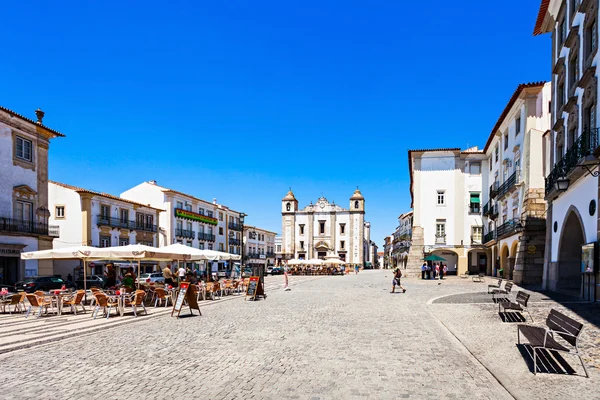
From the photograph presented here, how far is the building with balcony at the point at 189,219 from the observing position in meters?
52.7

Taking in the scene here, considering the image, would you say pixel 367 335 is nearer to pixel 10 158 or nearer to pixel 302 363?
pixel 302 363

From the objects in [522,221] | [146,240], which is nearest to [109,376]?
[522,221]

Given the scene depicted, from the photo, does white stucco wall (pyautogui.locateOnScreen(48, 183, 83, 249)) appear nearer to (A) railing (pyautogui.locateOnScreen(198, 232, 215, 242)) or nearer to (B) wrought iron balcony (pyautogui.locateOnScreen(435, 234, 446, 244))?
(A) railing (pyautogui.locateOnScreen(198, 232, 215, 242))

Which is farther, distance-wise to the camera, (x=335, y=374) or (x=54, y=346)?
(x=54, y=346)

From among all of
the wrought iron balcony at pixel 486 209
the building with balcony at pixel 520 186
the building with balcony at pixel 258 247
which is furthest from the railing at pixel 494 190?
the building with balcony at pixel 258 247

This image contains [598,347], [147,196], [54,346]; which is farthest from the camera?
[147,196]

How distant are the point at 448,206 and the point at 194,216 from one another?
32.5m

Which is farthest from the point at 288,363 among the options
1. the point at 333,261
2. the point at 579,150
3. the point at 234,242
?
the point at 234,242

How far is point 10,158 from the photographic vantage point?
26203 mm

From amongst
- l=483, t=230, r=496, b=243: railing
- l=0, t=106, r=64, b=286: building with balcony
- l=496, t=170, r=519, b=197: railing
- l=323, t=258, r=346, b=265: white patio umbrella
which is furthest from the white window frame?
l=323, t=258, r=346, b=265: white patio umbrella

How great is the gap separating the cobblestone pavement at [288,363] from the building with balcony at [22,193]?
1853 cm

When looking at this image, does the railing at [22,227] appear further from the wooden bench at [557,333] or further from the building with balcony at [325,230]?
the building with balcony at [325,230]

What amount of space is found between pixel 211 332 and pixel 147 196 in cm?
4586

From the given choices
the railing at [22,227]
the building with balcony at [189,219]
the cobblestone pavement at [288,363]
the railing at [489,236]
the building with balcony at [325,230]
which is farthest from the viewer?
the building with balcony at [325,230]
